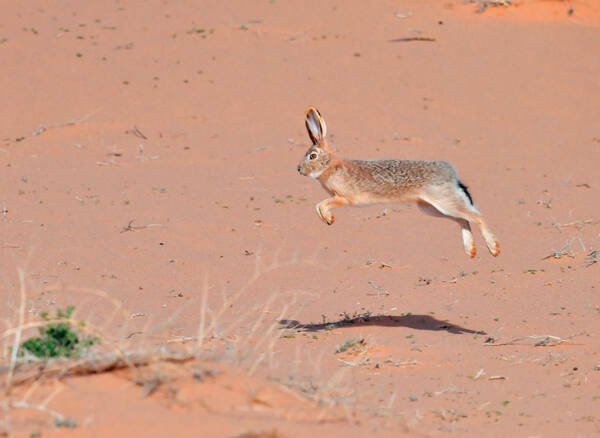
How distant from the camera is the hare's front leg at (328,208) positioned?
25.2 feet

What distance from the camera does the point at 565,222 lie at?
36.9 feet

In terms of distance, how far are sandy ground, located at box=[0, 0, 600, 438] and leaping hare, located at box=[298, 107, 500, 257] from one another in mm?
812

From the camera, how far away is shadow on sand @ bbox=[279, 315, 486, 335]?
7742 millimetres

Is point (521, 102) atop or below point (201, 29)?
below

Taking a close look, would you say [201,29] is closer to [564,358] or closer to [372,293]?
[372,293]

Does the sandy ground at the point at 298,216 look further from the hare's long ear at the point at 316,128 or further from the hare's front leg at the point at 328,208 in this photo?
the hare's long ear at the point at 316,128

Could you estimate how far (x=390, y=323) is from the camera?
790cm

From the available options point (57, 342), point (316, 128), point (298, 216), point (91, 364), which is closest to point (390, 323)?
point (316, 128)

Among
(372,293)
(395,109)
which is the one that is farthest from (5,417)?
(395,109)

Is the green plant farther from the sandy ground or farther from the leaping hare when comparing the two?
the leaping hare

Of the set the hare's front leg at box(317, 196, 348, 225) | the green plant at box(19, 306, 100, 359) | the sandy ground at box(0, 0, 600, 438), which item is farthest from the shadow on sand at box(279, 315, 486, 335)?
the green plant at box(19, 306, 100, 359)

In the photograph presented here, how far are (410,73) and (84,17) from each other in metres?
7.01

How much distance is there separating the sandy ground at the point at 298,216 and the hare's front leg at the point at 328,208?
2.63 feet

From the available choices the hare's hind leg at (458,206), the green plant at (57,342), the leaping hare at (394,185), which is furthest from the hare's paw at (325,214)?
the green plant at (57,342)
